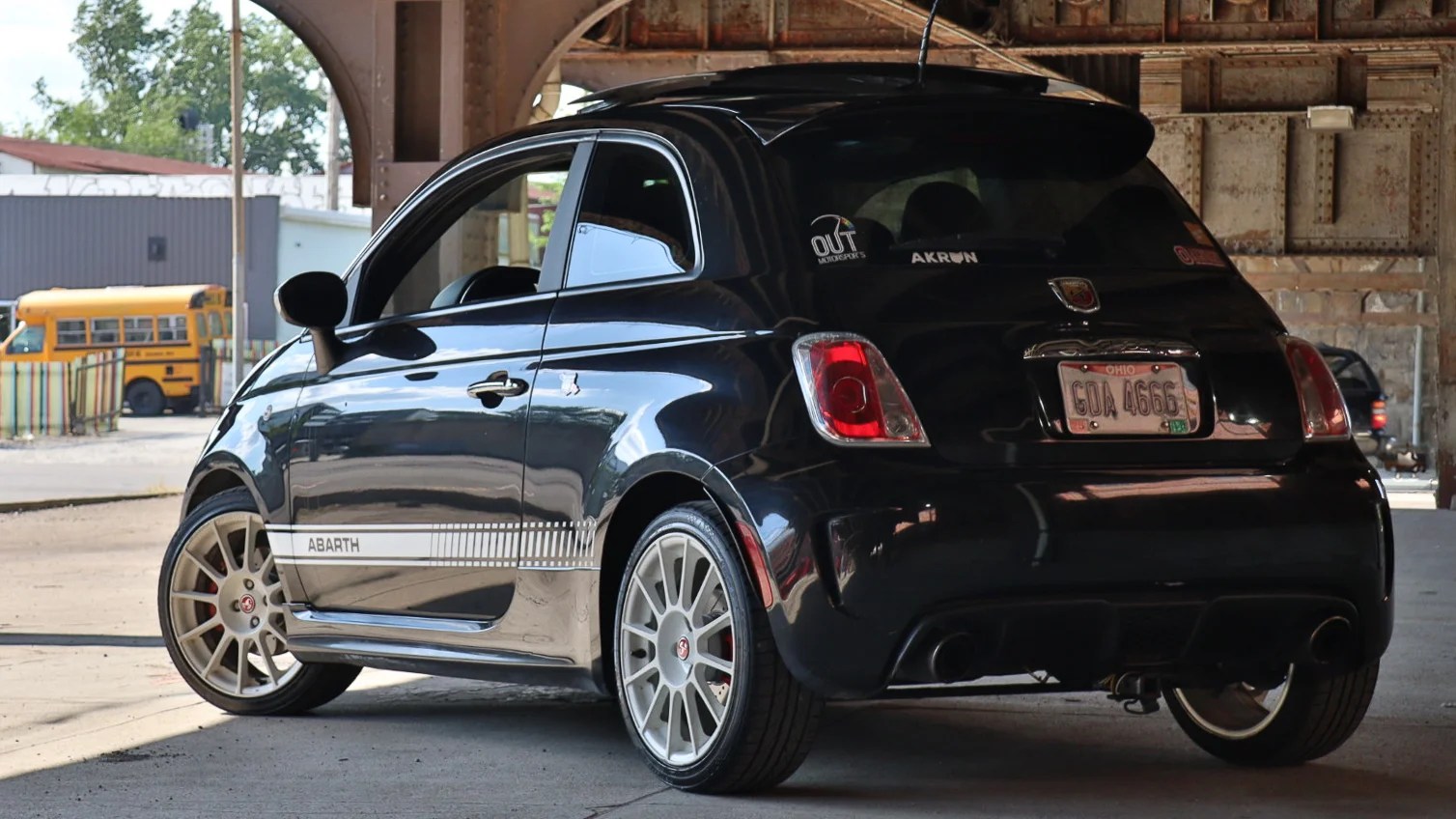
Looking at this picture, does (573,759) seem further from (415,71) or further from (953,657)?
(415,71)

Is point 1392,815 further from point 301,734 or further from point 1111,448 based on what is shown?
point 301,734

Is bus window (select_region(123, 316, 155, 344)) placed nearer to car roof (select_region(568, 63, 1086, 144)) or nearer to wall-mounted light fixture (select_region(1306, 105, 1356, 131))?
wall-mounted light fixture (select_region(1306, 105, 1356, 131))

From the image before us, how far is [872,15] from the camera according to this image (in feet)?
70.2

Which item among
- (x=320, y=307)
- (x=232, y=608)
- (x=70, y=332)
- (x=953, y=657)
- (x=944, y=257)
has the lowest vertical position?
(x=232, y=608)

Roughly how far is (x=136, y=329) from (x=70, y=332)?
5.33ft

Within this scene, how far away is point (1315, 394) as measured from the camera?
524 centimetres

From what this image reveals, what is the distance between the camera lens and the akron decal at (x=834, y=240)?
198 inches

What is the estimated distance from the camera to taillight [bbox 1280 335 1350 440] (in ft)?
17.0

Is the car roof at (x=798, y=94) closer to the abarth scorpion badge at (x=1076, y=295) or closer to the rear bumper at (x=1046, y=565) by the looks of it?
the abarth scorpion badge at (x=1076, y=295)

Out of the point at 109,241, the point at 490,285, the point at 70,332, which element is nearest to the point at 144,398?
the point at 70,332

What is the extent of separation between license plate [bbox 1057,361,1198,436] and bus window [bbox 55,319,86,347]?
4499cm

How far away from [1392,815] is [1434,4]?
16.3 m

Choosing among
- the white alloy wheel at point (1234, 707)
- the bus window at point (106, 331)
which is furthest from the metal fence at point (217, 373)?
the white alloy wheel at point (1234, 707)

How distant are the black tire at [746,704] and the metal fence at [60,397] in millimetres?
32037
